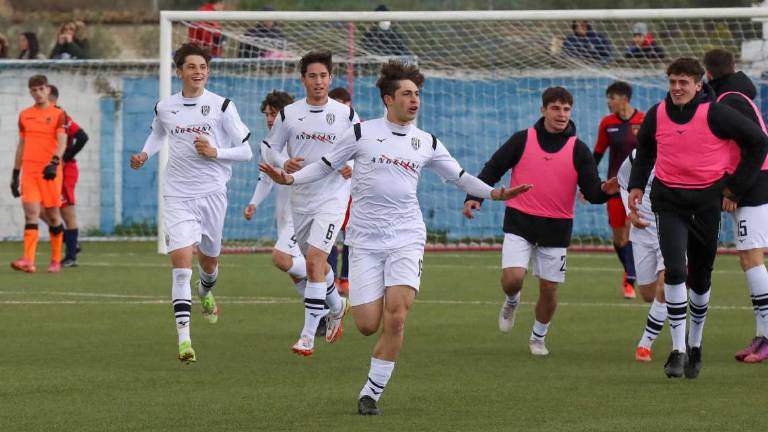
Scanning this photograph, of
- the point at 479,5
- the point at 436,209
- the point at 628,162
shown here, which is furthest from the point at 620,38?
the point at 628,162

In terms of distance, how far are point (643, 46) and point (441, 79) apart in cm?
339

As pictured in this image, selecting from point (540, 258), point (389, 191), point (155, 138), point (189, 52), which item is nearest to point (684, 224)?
point (540, 258)

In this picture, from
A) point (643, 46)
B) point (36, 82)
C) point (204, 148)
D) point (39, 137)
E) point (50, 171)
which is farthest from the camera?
point (643, 46)

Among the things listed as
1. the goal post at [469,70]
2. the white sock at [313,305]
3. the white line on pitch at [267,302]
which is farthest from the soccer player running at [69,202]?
the white sock at [313,305]

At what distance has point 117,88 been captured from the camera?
25.7 m

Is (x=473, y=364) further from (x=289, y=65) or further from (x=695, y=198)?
(x=289, y=65)

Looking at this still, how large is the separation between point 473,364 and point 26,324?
172 inches

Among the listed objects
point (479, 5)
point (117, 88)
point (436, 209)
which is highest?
point (479, 5)

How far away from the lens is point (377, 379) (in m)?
8.67

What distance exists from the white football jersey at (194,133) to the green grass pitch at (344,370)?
1.22 m

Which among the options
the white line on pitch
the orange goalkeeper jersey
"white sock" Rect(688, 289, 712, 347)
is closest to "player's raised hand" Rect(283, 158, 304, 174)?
"white sock" Rect(688, 289, 712, 347)

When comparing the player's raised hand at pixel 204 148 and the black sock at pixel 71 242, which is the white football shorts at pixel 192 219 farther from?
the black sock at pixel 71 242

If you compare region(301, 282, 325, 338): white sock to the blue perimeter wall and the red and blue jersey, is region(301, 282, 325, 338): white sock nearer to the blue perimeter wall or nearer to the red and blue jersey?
the red and blue jersey

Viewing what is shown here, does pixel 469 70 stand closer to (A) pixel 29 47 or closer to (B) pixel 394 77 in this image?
(A) pixel 29 47
